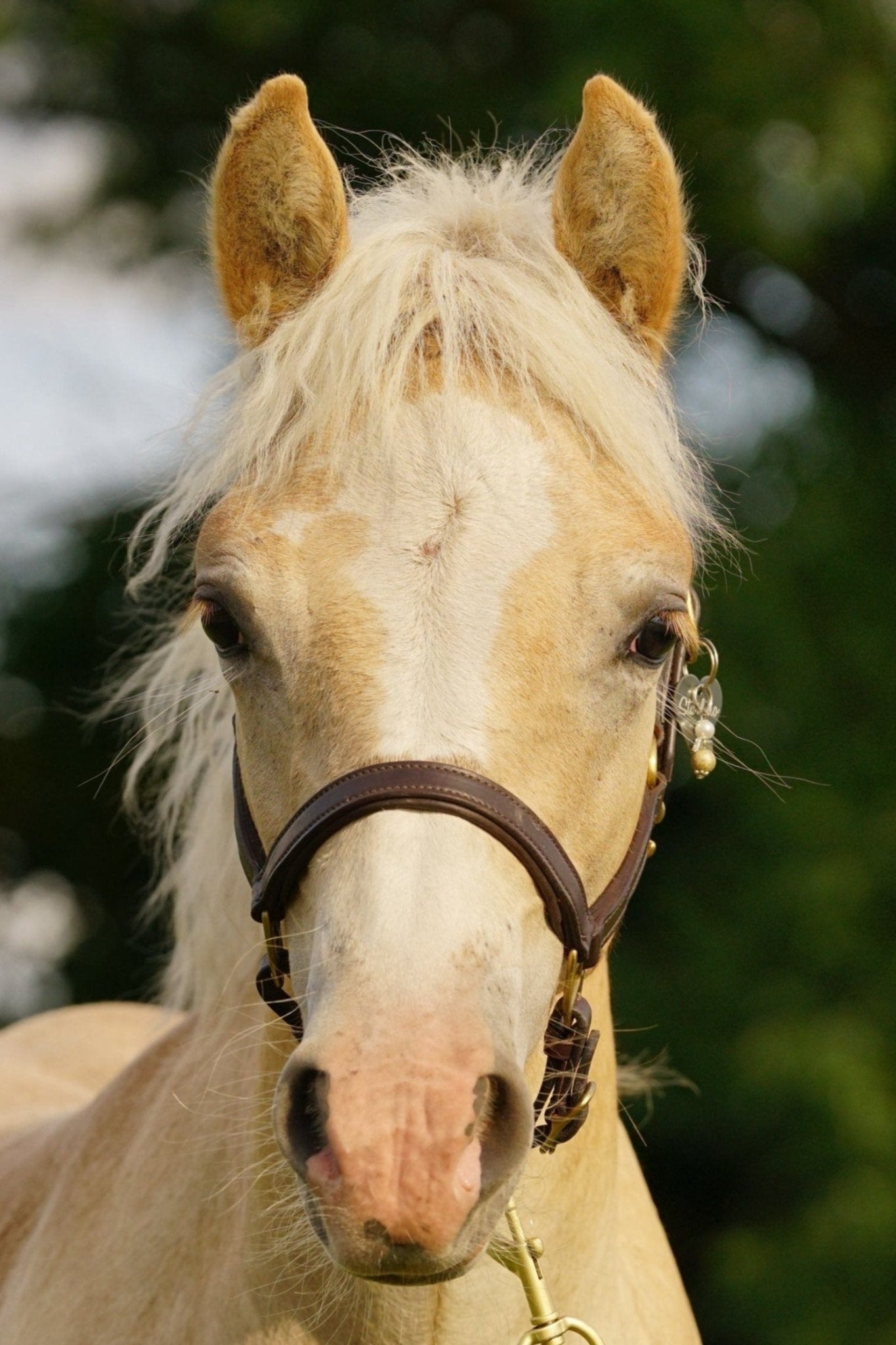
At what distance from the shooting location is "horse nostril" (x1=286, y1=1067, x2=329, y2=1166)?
144 cm

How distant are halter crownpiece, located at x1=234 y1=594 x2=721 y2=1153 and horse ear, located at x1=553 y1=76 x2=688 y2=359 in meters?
0.46

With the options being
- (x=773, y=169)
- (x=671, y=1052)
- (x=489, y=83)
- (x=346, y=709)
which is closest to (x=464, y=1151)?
(x=346, y=709)

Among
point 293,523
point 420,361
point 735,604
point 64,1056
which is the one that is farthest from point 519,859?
point 735,604

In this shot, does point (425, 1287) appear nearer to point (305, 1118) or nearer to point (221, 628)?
point (305, 1118)

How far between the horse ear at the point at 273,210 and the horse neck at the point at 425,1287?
1.05m

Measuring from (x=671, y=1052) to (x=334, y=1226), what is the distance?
4.80 metres

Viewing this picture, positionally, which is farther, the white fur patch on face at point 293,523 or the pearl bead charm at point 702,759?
the pearl bead charm at point 702,759

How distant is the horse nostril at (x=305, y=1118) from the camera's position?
4.73ft

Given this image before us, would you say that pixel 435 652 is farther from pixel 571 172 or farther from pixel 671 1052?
pixel 671 1052

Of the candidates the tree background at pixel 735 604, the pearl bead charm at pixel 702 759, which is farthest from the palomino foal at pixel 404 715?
the tree background at pixel 735 604

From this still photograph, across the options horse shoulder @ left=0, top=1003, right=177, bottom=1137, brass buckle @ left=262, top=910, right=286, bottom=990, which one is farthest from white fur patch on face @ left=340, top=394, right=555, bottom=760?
horse shoulder @ left=0, top=1003, right=177, bottom=1137

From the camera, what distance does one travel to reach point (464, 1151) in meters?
1.41

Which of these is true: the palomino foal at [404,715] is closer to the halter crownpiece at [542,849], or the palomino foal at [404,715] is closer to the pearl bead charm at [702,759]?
the halter crownpiece at [542,849]

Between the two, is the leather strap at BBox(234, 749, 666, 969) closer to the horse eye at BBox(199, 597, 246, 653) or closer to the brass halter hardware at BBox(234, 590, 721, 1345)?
the brass halter hardware at BBox(234, 590, 721, 1345)
